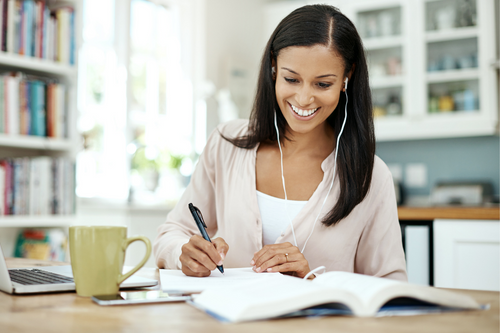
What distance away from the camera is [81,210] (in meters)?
2.88

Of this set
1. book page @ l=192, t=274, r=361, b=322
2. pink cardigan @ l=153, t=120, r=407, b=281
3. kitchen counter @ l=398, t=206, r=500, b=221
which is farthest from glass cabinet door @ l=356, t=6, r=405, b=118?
book page @ l=192, t=274, r=361, b=322

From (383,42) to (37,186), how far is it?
8.45 ft

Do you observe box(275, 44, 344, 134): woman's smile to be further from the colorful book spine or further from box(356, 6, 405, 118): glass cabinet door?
box(356, 6, 405, 118): glass cabinet door

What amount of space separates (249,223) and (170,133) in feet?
8.02

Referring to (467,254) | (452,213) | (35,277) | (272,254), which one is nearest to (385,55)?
(452,213)

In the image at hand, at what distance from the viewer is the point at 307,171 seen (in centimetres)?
141

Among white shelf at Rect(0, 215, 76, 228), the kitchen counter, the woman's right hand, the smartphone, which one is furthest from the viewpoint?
the kitchen counter

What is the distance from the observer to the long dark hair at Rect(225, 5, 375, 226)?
127cm

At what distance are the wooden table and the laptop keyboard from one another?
135 millimetres

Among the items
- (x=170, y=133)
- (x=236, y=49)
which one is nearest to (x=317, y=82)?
(x=170, y=133)

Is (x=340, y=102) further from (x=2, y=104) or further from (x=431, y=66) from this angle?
(x=431, y=66)

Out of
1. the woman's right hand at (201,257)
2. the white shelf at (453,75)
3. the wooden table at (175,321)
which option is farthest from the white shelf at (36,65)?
the white shelf at (453,75)

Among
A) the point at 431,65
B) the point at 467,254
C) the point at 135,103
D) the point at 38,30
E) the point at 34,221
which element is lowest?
the point at 467,254

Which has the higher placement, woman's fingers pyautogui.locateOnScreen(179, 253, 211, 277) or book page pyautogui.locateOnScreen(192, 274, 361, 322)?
book page pyautogui.locateOnScreen(192, 274, 361, 322)
